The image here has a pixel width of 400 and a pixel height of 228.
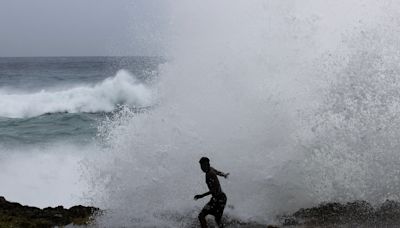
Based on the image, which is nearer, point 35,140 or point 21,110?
point 35,140

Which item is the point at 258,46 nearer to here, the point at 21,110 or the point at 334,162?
the point at 334,162

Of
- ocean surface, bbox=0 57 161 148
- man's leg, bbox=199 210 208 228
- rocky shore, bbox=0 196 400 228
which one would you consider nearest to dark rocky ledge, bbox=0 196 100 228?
rocky shore, bbox=0 196 400 228

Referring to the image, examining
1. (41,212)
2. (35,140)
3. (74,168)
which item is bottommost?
(41,212)

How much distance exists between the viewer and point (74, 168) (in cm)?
1639

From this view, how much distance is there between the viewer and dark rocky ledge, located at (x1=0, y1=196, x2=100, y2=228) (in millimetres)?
10109

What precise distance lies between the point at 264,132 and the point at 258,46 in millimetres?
2497

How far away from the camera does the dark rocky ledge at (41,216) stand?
1011 centimetres

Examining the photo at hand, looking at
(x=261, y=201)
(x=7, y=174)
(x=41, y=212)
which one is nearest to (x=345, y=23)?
(x=261, y=201)

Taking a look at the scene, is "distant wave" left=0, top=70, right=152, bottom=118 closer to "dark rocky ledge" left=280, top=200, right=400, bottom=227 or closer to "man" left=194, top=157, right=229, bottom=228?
"dark rocky ledge" left=280, top=200, right=400, bottom=227

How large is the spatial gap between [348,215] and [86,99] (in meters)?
27.7

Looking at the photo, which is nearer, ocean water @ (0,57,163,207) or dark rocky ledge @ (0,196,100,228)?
dark rocky ledge @ (0,196,100,228)

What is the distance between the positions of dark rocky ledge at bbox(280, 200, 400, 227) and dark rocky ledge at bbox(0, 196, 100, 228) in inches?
162

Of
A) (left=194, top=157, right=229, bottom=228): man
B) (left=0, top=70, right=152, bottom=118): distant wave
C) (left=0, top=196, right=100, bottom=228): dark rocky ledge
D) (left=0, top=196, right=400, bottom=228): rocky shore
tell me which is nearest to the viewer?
(left=194, top=157, right=229, bottom=228): man

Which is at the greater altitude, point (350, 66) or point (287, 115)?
point (350, 66)
